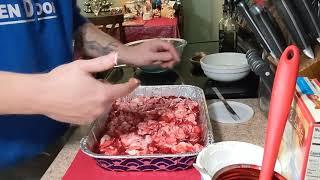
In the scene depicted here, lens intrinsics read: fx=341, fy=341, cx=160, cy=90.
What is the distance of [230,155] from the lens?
2.01ft

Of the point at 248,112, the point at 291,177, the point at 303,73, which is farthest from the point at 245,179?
the point at 248,112

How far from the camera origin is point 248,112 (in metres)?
0.94

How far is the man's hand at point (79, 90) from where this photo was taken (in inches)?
22.2

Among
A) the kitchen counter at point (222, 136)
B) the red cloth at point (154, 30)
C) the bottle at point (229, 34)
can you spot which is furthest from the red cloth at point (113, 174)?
the red cloth at point (154, 30)

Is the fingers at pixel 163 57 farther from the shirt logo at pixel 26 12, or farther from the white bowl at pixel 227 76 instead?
the shirt logo at pixel 26 12

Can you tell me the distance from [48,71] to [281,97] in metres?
0.69

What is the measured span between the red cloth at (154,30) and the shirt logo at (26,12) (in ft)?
5.75

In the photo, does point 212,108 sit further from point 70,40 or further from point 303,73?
point 70,40

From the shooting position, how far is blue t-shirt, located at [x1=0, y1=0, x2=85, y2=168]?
85 cm

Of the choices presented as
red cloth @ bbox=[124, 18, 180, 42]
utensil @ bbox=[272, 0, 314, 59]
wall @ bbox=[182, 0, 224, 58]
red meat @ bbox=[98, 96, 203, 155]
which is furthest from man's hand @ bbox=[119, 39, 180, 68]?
wall @ bbox=[182, 0, 224, 58]

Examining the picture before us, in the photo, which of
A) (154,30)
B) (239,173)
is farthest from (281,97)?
(154,30)

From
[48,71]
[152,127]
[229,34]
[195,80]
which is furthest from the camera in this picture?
[229,34]

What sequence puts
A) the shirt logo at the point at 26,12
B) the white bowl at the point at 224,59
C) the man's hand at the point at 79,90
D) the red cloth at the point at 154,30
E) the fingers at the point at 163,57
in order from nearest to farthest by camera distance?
the man's hand at the point at 79,90, the shirt logo at the point at 26,12, the fingers at the point at 163,57, the white bowl at the point at 224,59, the red cloth at the point at 154,30

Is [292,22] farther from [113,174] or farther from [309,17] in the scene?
[113,174]
